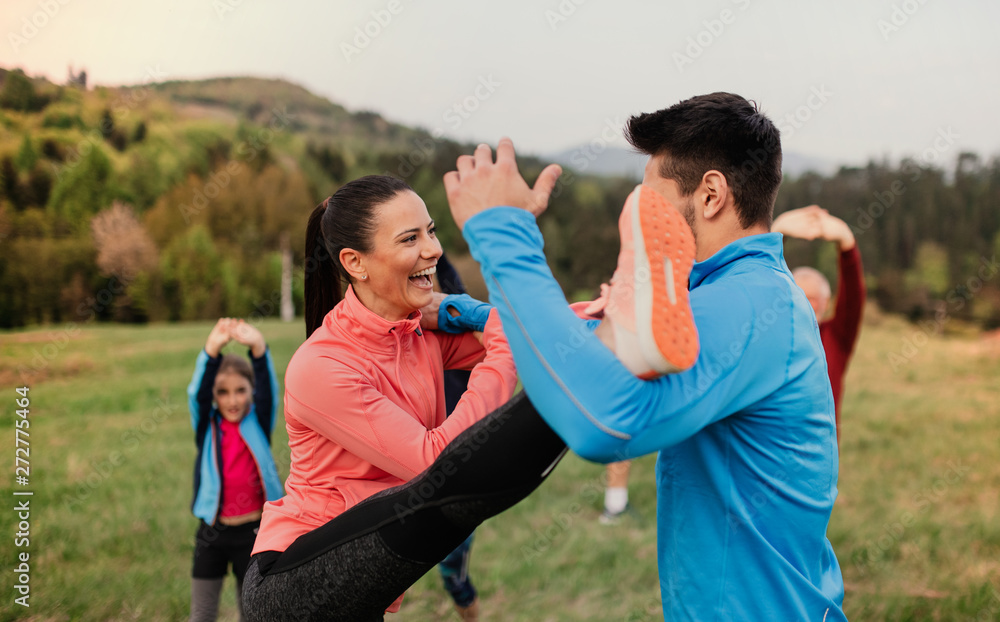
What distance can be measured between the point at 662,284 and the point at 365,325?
3.75 feet

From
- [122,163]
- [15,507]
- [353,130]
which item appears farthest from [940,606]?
[353,130]

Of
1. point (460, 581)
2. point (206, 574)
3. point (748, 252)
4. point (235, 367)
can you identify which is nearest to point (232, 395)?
point (235, 367)

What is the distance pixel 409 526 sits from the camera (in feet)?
5.06

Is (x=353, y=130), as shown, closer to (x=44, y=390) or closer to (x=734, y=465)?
(x=44, y=390)

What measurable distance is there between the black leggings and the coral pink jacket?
14 centimetres

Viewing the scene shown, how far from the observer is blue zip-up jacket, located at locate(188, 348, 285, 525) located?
3664 millimetres

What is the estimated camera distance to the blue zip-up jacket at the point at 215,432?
3664 mm

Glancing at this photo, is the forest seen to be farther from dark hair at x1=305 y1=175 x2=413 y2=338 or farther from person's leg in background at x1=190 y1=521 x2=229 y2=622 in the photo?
dark hair at x1=305 y1=175 x2=413 y2=338

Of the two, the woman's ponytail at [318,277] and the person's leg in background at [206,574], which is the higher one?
the woman's ponytail at [318,277]

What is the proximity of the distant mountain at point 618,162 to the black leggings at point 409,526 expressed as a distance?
66 centimetres

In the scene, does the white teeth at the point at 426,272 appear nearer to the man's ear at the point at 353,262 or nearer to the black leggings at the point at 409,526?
the man's ear at the point at 353,262

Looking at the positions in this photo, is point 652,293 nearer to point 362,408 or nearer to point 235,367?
point 362,408

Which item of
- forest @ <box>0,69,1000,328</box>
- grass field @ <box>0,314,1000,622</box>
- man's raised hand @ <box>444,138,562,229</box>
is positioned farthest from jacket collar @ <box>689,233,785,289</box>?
forest @ <box>0,69,1000,328</box>

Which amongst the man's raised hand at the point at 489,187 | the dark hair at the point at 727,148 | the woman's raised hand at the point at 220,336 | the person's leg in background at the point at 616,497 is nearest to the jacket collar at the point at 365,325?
the man's raised hand at the point at 489,187
